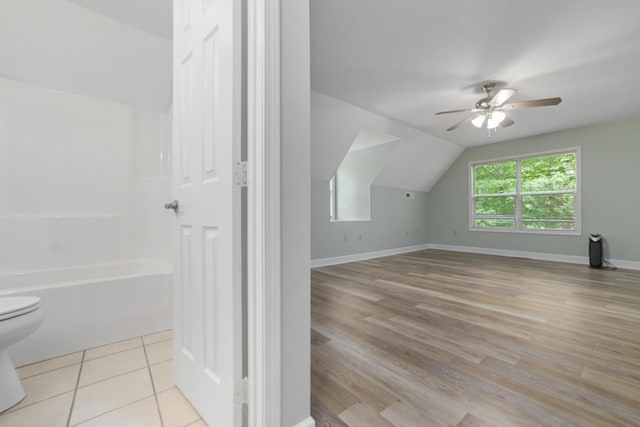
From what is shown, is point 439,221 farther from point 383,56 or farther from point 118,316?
point 118,316

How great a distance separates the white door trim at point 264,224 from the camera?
2.81ft

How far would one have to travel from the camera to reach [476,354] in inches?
62.3

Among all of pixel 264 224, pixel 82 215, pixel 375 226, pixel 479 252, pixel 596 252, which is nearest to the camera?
pixel 264 224

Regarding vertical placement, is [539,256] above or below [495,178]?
below

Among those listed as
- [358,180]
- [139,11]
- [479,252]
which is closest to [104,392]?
[139,11]

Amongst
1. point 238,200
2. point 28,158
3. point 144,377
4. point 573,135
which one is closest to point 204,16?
point 238,200

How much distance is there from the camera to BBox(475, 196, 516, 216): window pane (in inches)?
205

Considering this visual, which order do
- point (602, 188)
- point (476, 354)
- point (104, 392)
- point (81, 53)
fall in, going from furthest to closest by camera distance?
1. point (602, 188)
2. point (81, 53)
3. point (476, 354)
4. point (104, 392)

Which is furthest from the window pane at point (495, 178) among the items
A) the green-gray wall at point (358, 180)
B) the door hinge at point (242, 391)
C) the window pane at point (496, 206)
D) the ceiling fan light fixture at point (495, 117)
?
the door hinge at point (242, 391)

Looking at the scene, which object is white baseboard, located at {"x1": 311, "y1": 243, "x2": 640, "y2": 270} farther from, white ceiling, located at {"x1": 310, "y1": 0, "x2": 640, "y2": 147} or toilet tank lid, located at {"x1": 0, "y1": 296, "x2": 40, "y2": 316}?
toilet tank lid, located at {"x1": 0, "y1": 296, "x2": 40, "y2": 316}

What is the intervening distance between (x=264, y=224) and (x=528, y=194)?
5.83m

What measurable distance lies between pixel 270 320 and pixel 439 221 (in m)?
6.17

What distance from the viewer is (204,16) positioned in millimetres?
1119

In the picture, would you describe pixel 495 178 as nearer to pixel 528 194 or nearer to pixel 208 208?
pixel 528 194
